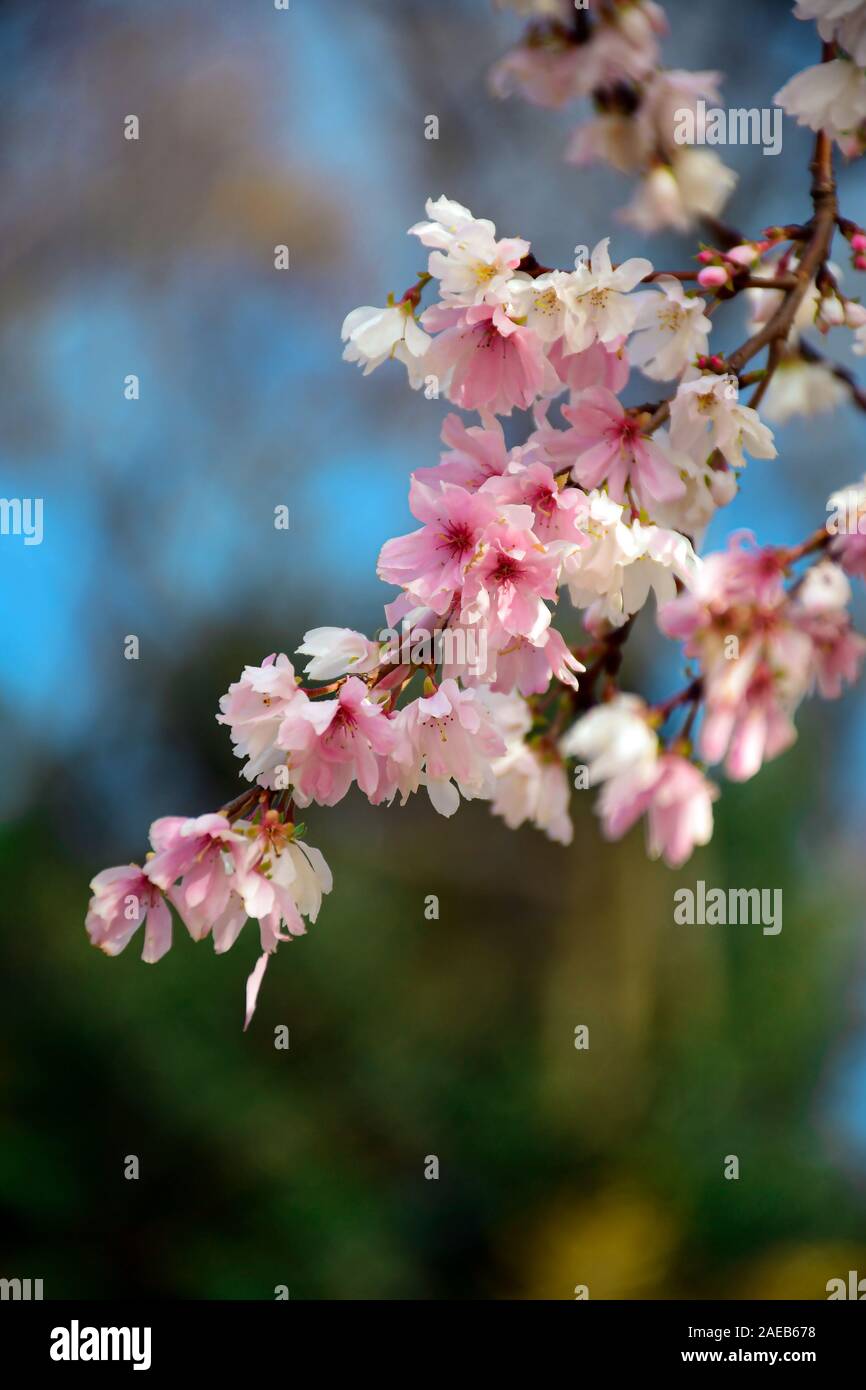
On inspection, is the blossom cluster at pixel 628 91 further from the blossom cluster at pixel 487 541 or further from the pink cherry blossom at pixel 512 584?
the pink cherry blossom at pixel 512 584

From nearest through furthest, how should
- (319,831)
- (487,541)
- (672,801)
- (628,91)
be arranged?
(672,801) < (487,541) < (628,91) < (319,831)

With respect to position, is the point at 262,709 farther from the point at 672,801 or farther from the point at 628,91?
the point at 628,91

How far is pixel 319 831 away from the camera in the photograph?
1651 millimetres

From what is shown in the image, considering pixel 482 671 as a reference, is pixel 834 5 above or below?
above

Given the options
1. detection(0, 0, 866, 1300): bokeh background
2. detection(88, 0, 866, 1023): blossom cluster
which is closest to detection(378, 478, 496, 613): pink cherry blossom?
detection(88, 0, 866, 1023): blossom cluster

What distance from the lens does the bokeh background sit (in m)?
1.55

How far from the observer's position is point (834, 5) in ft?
2.47

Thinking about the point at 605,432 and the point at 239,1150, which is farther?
the point at 239,1150

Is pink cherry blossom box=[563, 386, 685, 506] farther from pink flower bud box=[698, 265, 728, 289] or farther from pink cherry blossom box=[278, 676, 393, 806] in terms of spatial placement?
pink cherry blossom box=[278, 676, 393, 806]

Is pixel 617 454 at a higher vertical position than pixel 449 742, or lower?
higher

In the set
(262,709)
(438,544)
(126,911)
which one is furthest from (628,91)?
(126,911)

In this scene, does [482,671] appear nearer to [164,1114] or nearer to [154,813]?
[154,813]
